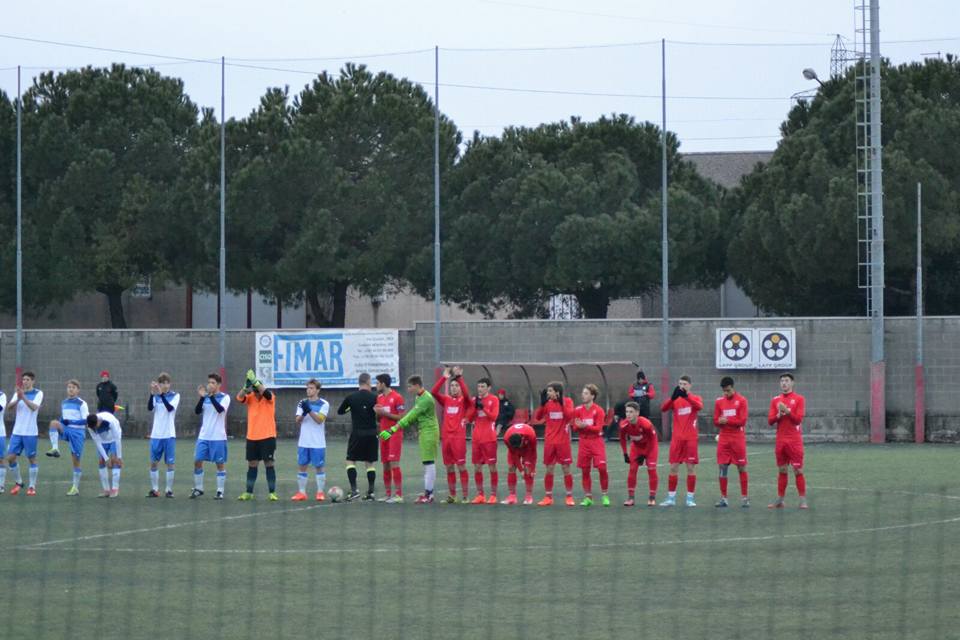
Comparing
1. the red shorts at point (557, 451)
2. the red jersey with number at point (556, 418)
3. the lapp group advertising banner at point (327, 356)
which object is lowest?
the red shorts at point (557, 451)

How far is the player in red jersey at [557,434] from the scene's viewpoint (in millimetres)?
22344

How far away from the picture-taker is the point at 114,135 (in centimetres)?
5184

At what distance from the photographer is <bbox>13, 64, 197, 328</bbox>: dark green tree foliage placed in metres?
50.8

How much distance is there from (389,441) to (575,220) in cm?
2617

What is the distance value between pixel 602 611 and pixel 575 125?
39.6 metres

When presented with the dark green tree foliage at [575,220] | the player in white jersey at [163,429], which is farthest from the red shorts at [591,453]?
the dark green tree foliage at [575,220]

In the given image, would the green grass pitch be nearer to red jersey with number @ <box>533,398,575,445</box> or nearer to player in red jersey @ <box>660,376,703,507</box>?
player in red jersey @ <box>660,376,703,507</box>

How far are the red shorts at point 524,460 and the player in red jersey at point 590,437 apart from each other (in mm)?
899

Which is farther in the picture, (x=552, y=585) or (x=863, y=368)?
(x=863, y=368)

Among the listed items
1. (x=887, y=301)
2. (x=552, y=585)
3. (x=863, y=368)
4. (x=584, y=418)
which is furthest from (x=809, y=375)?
(x=552, y=585)

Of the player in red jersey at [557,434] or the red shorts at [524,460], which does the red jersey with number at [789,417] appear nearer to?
the player in red jersey at [557,434]

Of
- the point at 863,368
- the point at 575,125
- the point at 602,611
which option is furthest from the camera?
the point at 575,125

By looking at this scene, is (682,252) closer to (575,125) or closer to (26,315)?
(575,125)

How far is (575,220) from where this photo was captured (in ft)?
159
